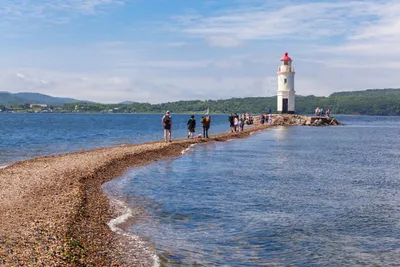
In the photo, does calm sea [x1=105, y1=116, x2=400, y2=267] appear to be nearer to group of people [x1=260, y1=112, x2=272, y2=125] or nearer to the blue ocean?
the blue ocean

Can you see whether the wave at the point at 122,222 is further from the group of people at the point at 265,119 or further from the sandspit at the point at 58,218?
the group of people at the point at 265,119

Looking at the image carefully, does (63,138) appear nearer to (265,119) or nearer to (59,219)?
(59,219)

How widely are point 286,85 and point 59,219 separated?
77.5 m

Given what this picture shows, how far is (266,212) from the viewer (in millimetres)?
14625

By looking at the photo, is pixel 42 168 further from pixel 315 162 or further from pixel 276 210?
pixel 315 162

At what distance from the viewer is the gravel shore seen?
9.40 m

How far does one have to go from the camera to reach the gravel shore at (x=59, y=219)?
940cm

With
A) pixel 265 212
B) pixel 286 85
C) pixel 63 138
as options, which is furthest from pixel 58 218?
pixel 286 85

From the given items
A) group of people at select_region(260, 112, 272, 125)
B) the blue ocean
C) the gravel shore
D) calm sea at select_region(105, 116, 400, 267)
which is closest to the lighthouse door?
group of people at select_region(260, 112, 272, 125)

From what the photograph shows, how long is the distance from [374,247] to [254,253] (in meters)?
2.92

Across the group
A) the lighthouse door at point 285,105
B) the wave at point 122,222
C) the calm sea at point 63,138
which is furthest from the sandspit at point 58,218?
the lighthouse door at point 285,105

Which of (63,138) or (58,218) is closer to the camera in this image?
(58,218)

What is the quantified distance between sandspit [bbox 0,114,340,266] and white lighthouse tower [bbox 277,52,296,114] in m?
66.9

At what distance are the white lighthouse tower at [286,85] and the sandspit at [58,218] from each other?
66.9 metres
